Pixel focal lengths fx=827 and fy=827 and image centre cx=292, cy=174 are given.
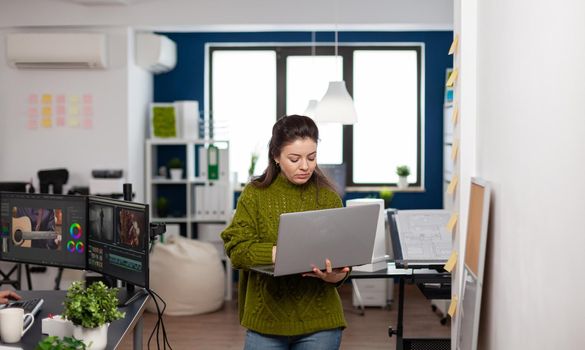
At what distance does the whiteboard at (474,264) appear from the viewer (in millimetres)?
2498

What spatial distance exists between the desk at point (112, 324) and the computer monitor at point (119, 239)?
0.13 metres

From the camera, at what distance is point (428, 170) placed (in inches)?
311

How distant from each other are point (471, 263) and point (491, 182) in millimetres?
277

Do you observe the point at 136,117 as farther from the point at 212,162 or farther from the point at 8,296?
the point at 8,296

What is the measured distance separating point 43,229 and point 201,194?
12.3 ft

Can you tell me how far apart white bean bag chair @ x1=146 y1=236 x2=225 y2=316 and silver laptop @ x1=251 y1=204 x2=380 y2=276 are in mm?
4111

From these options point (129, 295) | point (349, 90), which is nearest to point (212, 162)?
point (349, 90)

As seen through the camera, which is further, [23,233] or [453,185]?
[23,233]

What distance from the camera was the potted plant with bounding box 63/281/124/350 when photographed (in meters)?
2.55

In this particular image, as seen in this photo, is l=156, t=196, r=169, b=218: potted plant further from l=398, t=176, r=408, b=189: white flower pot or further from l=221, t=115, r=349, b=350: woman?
l=221, t=115, r=349, b=350: woman

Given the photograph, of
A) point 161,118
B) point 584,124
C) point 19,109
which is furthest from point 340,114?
point 584,124

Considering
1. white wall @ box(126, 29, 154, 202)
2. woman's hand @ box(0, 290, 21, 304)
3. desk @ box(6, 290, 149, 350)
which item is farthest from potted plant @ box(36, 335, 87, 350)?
white wall @ box(126, 29, 154, 202)

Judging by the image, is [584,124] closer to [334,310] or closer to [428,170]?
[334,310]

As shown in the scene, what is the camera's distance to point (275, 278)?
2670 millimetres
